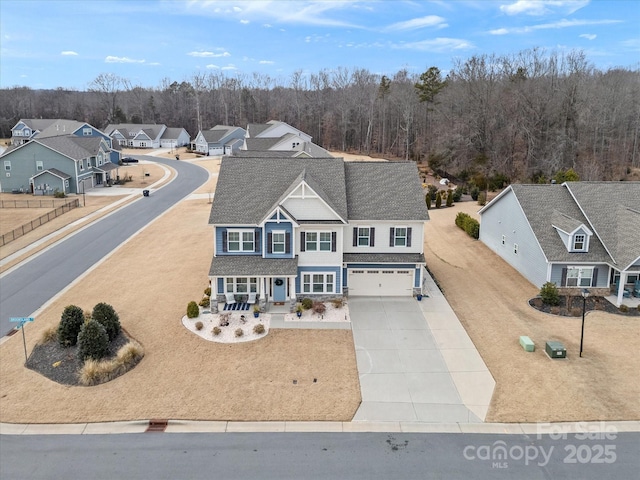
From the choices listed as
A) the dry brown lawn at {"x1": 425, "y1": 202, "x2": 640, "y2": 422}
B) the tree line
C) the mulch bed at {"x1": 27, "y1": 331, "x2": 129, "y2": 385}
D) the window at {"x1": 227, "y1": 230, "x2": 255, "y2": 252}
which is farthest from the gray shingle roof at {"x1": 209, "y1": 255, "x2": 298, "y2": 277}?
the tree line

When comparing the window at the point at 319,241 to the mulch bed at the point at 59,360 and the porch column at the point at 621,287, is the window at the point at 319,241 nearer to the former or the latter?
the mulch bed at the point at 59,360

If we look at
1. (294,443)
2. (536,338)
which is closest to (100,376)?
(294,443)

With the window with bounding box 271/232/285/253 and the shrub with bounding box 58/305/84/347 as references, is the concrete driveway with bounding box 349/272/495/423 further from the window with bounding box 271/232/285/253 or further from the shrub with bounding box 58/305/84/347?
the shrub with bounding box 58/305/84/347

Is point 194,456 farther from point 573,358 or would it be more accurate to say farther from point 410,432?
point 573,358

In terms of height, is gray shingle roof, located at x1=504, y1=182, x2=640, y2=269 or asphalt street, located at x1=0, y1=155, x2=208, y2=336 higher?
gray shingle roof, located at x1=504, y1=182, x2=640, y2=269

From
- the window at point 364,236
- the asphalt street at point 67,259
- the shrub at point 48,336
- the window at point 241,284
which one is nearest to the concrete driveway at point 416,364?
the window at point 364,236
